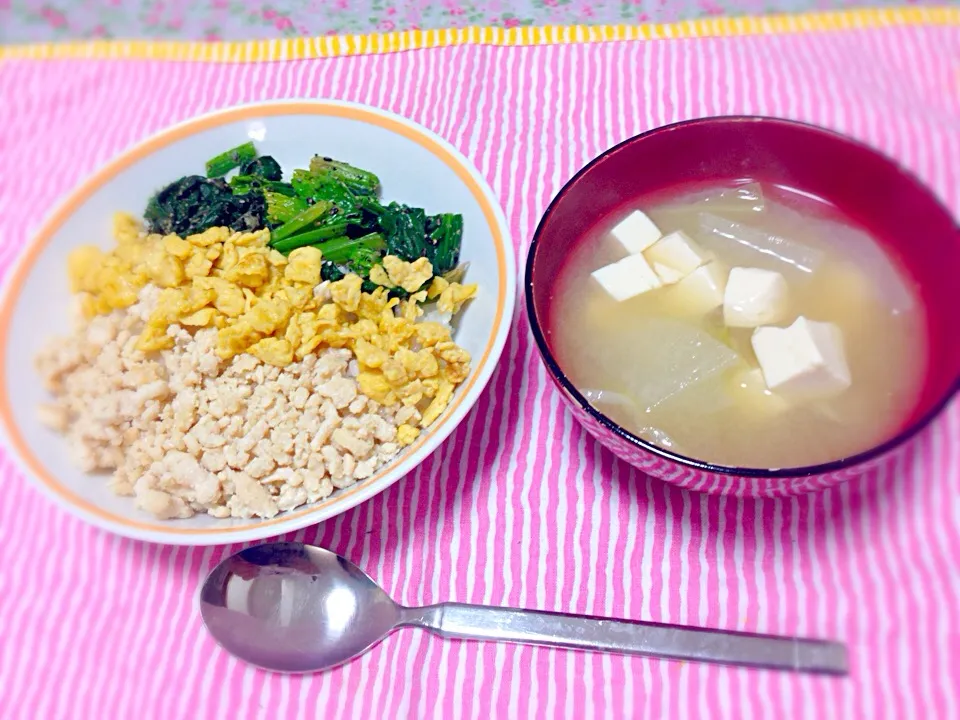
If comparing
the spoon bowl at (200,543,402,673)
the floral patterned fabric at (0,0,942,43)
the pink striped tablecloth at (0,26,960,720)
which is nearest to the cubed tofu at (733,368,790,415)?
the pink striped tablecloth at (0,26,960,720)

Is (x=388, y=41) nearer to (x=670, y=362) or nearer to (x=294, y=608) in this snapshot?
(x=670, y=362)

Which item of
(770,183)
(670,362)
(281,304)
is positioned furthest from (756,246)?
(281,304)

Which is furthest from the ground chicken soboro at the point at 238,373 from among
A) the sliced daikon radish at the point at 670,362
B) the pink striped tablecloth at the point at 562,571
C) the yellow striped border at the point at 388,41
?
the yellow striped border at the point at 388,41

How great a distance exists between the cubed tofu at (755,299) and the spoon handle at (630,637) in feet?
1.08

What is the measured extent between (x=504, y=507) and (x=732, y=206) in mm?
463

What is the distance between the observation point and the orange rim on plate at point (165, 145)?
734 mm

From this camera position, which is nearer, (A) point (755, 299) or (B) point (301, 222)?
(A) point (755, 299)

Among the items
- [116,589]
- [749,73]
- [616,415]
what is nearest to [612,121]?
[749,73]

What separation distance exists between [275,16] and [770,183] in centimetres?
103

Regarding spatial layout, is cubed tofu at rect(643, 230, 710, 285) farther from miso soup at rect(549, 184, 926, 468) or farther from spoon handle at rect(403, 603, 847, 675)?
spoon handle at rect(403, 603, 847, 675)

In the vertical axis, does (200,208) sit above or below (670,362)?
above

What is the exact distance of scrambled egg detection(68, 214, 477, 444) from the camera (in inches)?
32.2

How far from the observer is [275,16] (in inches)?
53.6

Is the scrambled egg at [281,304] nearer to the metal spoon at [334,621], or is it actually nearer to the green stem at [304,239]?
the green stem at [304,239]
